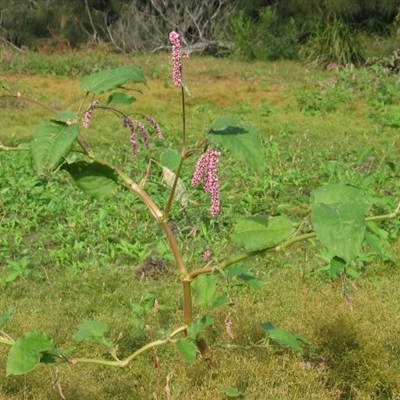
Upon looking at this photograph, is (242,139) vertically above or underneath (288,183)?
above

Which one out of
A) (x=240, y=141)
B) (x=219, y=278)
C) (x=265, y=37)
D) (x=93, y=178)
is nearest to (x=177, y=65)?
(x=240, y=141)

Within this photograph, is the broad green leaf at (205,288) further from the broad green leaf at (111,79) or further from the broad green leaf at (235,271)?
the broad green leaf at (111,79)

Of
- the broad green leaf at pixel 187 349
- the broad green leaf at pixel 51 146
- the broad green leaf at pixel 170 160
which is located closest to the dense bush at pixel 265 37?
the broad green leaf at pixel 170 160

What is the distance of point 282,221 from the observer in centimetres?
241

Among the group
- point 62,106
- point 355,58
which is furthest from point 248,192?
point 355,58

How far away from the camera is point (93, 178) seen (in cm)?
248

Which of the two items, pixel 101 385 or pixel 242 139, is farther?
pixel 101 385

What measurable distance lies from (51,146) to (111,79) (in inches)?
9.5

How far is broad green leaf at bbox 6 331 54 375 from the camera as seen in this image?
2.36 metres

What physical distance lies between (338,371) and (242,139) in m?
1.12

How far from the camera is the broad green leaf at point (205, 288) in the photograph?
8.42ft

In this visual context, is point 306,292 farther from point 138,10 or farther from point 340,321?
point 138,10

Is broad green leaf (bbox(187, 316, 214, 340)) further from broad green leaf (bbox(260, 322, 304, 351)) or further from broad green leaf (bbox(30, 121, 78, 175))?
broad green leaf (bbox(30, 121, 78, 175))

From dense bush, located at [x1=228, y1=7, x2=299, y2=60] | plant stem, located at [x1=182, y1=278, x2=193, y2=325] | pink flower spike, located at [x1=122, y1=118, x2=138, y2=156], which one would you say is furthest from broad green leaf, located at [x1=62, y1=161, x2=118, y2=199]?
dense bush, located at [x1=228, y1=7, x2=299, y2=60]
